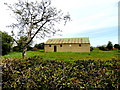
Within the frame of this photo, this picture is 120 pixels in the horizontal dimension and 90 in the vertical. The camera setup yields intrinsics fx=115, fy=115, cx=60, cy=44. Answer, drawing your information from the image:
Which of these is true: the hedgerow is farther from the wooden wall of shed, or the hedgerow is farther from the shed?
the shed

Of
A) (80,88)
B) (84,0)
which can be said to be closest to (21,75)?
(80,88)

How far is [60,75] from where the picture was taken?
3.03m

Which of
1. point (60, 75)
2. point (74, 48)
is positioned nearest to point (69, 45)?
point (74, 48)

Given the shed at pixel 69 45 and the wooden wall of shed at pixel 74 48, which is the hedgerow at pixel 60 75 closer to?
the wooden wall of shed at pixel 74 48

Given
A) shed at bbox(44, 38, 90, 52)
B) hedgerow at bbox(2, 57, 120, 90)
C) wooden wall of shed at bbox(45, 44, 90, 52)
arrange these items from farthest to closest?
1. shed at bbox(44, 38, 90, 52)
2. wooden wall of shed at bbox(45, 44, 90, 52)
3. hedgerow at bbox(2, 57, 120, 90)

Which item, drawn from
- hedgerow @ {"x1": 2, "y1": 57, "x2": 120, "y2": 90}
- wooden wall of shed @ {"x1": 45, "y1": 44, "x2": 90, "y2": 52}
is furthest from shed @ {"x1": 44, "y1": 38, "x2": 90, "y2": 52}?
hedgerow @ {"x1": 2, "y1": 57, "x2": 120, "y2": 90}

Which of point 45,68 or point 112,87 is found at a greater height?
point 45,68

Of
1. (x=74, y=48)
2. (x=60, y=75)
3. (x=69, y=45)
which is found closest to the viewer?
(x=60, y=75)

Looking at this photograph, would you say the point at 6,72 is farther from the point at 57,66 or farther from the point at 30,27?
the point at 30,27

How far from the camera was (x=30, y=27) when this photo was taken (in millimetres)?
7273

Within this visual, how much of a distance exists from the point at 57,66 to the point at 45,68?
14.4 inches

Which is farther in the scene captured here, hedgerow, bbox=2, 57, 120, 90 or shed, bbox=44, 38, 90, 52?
shed, bbox=44, 38, 90, 52

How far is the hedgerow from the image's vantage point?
9.25ft

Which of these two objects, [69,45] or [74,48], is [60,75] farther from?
[69,45]
